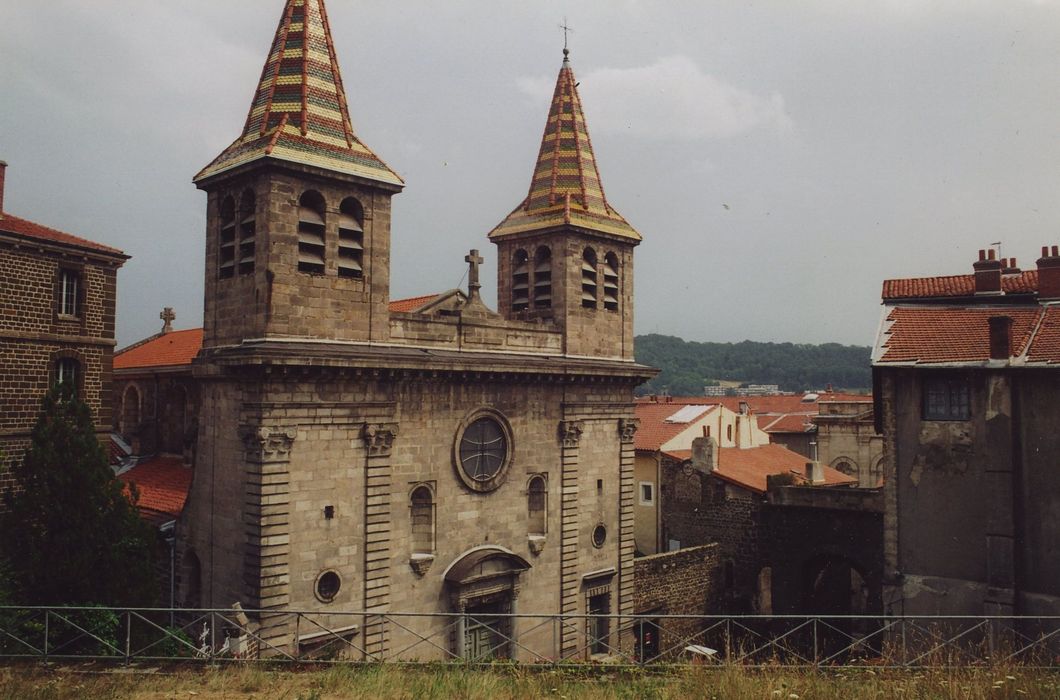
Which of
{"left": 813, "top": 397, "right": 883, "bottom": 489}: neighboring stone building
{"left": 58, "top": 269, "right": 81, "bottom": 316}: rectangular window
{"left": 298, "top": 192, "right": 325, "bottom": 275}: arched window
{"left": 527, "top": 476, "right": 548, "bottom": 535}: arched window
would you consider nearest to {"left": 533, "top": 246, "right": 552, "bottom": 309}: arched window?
{"left": 527, "top": 476, "right": 548, "bottom": 535}: arched window

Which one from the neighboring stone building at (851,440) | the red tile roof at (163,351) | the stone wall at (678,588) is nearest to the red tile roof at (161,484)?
the red tile roof at (163,351)

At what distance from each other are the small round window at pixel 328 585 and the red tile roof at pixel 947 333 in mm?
14352

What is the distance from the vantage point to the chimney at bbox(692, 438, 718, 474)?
32.9 meters

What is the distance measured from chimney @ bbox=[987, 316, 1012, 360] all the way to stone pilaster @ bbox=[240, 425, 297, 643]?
16.5 m

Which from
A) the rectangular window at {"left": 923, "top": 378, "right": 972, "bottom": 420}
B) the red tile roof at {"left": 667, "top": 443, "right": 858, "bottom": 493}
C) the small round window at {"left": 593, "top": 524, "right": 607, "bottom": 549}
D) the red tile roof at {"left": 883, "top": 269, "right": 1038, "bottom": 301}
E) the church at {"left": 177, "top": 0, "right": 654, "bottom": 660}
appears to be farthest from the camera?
the red tile roof at {"left": 667, "top": 443, "right": 858, "bottom": 493}

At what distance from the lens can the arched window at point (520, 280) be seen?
→ 84.4 feet

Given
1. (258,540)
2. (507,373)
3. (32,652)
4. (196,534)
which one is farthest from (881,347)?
(32,652)

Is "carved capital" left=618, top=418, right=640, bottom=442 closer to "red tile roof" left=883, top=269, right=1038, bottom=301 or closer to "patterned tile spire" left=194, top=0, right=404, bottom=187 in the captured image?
"red tile roof" left=883, top=269, right=1038, bottom=301

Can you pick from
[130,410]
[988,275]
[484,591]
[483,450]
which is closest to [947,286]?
[988,275]

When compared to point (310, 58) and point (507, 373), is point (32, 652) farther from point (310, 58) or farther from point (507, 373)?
point (310, 58)

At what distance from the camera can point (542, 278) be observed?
25297 mm

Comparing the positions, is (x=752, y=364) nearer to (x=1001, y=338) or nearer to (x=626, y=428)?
(x=626, y=428)

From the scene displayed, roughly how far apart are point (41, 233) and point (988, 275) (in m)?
26.9

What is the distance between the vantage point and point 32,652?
1395 cm
